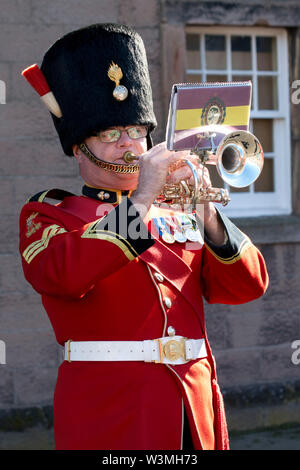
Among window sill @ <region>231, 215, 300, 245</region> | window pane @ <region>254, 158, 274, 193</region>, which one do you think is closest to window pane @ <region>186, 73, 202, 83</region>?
window pane @ <region>254, 158, 274, 193</region>

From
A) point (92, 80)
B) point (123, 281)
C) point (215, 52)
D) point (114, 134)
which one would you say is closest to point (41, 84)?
point (92, 80)

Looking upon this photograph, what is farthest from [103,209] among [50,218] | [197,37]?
[197,37]

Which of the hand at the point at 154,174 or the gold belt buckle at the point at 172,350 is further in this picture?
the gold belt buckle at the point at 172,350

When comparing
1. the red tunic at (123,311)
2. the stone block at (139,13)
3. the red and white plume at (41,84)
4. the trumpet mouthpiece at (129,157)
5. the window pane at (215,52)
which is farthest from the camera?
the window pane at (215,52)

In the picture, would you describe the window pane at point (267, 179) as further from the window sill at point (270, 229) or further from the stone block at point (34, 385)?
the stone block at point (34, 385)

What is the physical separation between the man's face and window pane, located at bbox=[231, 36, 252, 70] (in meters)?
3.30

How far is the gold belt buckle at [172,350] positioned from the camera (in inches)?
101

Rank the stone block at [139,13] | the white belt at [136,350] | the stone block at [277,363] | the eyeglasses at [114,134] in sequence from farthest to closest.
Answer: the stone block at [277,363] → the stone block at [139,13] → the eyeglasses at [114,134] → the white belt at [136,350]

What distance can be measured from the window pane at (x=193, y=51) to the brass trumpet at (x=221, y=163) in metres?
3.24

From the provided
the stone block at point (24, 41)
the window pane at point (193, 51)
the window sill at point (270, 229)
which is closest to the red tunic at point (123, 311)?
the stone block at point (24, 41)

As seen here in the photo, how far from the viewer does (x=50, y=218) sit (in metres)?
2.69

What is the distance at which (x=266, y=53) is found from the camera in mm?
5957

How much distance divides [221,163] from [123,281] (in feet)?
1.68

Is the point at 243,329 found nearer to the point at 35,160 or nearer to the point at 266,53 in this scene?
the point at 35,160
